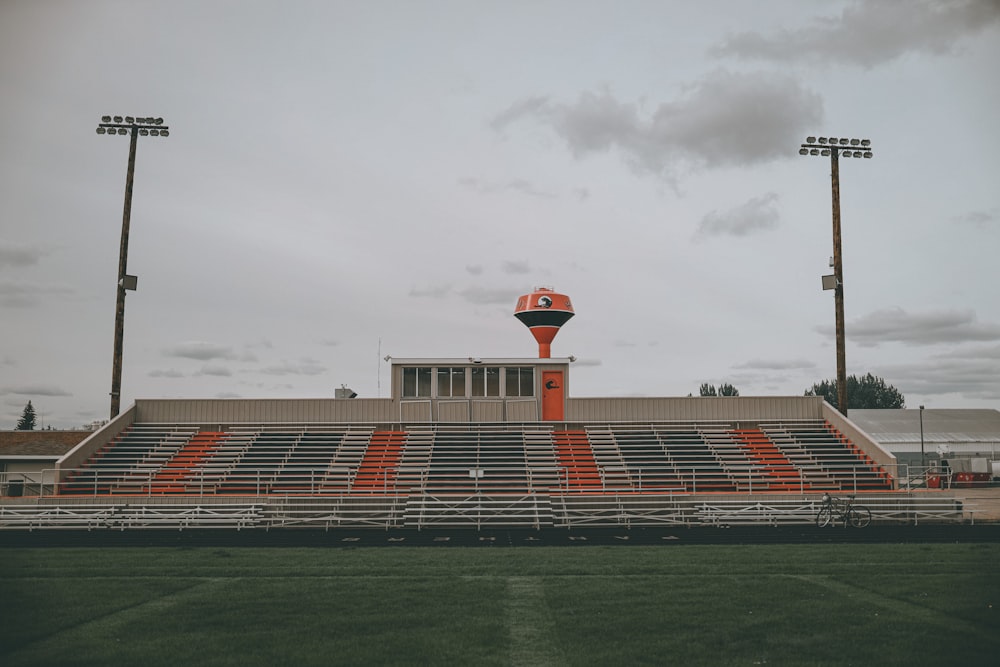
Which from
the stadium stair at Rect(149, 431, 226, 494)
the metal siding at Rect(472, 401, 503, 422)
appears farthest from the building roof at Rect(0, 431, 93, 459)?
the metal siding at Rect(472, 401, 503, 422)

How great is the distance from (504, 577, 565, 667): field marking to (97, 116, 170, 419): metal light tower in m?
27.2

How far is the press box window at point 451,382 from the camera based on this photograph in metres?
40.3

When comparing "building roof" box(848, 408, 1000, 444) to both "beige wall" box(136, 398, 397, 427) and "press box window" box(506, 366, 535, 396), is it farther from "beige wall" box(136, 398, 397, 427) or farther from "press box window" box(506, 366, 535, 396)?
"beige wall" box(136, 398, 397, 427)

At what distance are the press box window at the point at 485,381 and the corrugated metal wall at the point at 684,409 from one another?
3.71 m

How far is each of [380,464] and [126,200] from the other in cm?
1683

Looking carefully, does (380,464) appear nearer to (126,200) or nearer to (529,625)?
(126,200)

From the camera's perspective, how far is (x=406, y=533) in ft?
84.3

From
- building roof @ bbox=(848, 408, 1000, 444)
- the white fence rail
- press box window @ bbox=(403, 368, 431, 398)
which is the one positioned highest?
press box window @ bbox=(403, 368, 431, 398)

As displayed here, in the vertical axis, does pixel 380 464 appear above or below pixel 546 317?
below

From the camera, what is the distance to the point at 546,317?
138ft

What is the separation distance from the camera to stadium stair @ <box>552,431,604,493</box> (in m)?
33.7

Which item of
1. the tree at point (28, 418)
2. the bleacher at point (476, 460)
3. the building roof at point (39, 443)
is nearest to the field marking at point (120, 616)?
the bleacher at point (476, 460)

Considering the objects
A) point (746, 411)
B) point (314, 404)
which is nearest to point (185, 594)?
point (314, 404)

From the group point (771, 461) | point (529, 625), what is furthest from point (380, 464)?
point (529, 625)
